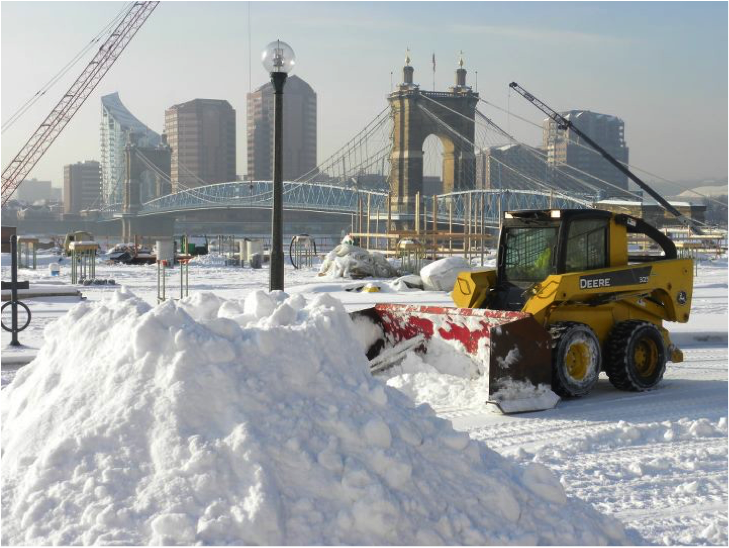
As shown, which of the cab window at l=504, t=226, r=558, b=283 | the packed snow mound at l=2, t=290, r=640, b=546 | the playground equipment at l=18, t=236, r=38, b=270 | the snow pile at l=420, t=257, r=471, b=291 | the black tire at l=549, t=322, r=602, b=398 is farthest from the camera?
the playground equipment at l=18, t=236, r=38, b=270

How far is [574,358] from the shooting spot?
9.06m

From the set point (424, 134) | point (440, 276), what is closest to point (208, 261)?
point (440, 276)

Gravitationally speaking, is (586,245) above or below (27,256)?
above

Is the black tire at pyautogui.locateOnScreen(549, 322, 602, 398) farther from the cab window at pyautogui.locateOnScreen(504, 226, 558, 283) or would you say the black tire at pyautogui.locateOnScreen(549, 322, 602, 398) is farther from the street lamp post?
the street lamp post

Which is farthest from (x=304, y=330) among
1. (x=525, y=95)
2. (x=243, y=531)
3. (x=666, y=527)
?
(x=525, y=95)

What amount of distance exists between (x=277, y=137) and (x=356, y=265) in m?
15.7

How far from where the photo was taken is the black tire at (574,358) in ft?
28.7

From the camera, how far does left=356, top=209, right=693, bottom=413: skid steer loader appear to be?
329 inches

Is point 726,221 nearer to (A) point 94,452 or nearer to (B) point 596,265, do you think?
(B) point 596,265

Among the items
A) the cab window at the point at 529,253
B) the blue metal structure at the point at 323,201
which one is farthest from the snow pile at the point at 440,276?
the blue metal structure at the point at 323,201

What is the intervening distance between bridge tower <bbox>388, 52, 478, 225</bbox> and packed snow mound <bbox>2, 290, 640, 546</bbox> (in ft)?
266

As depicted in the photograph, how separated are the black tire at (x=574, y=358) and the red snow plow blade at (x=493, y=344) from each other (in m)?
0.30

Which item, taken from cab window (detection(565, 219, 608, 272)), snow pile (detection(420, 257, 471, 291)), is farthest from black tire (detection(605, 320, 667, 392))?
snow pile (detection(420, 257, 471, 291))

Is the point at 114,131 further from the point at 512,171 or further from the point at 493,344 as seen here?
the point at 493,344
